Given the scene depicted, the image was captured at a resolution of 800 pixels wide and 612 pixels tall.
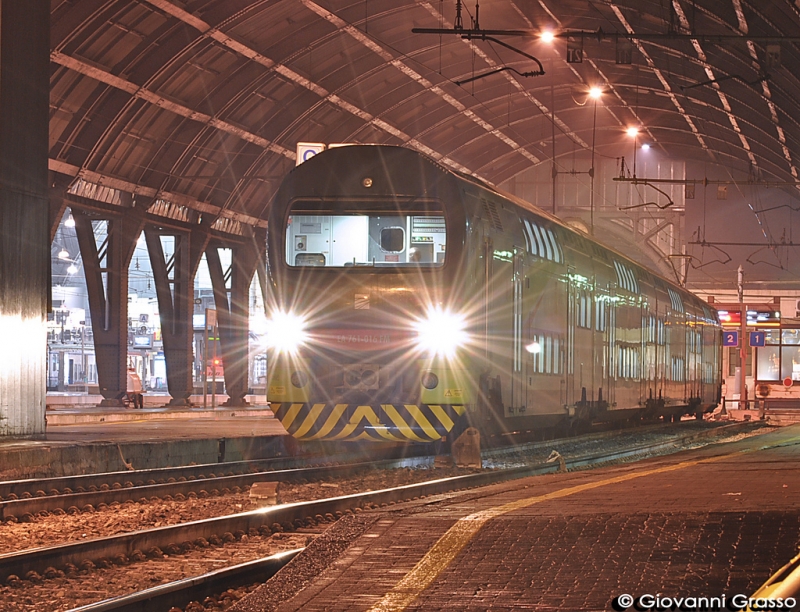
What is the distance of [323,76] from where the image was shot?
36.0m

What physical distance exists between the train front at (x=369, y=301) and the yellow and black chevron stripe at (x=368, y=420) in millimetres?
15

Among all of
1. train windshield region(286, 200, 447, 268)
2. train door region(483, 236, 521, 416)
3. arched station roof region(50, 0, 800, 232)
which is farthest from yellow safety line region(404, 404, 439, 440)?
arched station roof region(50, 0, 800, 232)

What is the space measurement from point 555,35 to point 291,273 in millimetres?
9598

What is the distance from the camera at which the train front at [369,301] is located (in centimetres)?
1529

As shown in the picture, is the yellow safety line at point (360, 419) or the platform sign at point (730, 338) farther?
the platform sign at point (730, 338)

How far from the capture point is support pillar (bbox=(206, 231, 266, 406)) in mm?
39312

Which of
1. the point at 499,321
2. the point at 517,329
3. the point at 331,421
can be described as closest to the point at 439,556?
the point at 331,421

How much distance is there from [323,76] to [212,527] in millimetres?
27635

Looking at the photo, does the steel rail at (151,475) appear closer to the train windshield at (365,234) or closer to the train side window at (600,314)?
the train windshield at (365,234)

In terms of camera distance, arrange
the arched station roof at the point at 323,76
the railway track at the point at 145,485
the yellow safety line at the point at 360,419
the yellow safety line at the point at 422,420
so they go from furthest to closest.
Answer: the arched station roof at the point at 323,76, the yellow safety line at the point at 360,419, the yellow safety line at the point at 422,420, the railway track at the point at 145,485

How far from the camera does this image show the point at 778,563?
22.7ft

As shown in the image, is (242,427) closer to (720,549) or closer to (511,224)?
(511,224)

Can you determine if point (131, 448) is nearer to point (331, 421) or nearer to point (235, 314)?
point (331, 421)

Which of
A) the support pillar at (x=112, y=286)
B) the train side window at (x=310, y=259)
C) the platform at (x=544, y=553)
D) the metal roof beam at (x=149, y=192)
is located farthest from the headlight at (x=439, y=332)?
the support pillar at (x=112, y=286)
